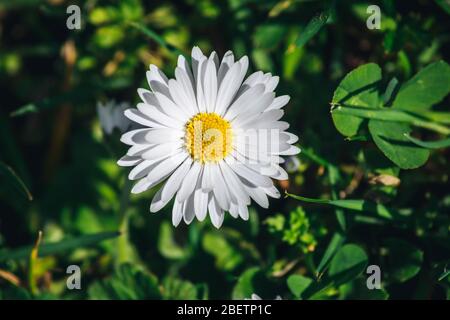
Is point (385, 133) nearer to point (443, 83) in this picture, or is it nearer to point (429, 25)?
point (443, 83)

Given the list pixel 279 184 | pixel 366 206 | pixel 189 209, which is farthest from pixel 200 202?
pixel 366 206

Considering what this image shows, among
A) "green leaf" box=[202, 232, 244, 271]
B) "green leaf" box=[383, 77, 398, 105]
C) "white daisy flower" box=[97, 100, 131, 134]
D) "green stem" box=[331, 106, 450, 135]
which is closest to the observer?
"green stem" box=[331, 106, 450, 135]

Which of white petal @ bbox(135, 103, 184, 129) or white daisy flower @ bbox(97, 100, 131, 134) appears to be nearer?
white petal @ bbox(135, 103, 184, 129)

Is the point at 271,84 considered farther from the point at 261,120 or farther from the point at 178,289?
the point at 178,289

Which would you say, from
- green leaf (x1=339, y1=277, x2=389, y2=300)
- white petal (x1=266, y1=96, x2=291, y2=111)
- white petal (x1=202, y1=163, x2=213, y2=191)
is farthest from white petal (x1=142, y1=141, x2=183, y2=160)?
green leaf (x1=339, y1=277, x2=389, y2=300)

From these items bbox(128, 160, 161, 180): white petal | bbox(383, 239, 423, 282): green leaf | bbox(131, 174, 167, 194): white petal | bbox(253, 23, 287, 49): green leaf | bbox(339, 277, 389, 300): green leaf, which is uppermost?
bbox(253, 23, 287, 49): green leaf

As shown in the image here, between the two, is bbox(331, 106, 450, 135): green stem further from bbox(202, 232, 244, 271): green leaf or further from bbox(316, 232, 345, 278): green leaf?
bbox(202, 232, 244, 271): green leaf
